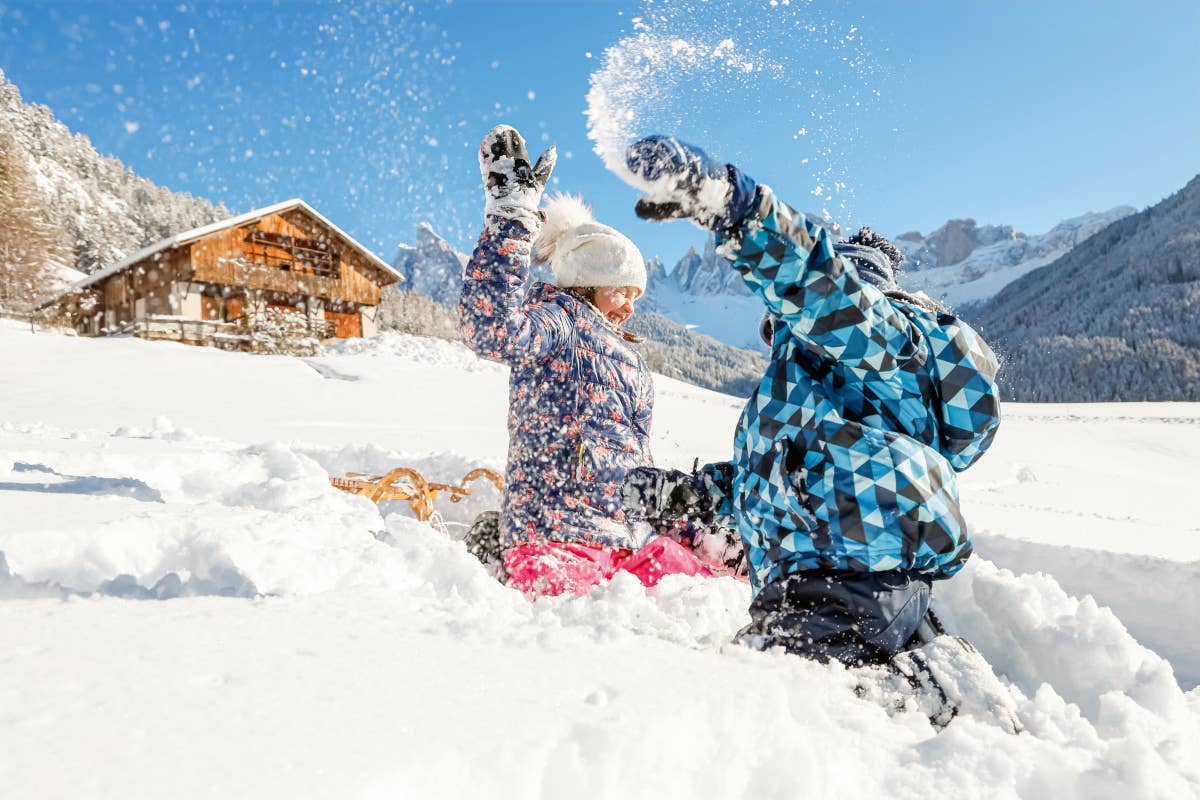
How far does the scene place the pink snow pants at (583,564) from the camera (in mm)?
2664

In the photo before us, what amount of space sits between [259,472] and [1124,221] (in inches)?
5325

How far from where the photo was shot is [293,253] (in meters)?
28.2

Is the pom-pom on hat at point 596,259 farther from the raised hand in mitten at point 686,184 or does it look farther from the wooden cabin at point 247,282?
the wooden cabin at point 247,282

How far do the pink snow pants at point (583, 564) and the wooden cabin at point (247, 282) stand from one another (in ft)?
72.1

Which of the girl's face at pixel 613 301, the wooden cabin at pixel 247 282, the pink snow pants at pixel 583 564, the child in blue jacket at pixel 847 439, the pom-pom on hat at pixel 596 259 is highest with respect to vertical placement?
the wooden cabin at pixel 247 282

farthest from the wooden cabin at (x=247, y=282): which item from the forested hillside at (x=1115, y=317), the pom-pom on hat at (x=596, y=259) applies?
the forested hillside at (x=1115, y=317)

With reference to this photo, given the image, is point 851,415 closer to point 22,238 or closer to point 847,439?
point 847,439

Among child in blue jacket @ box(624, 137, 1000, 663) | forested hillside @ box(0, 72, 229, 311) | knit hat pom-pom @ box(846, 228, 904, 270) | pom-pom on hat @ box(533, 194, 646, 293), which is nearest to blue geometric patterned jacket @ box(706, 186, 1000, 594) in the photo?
child in blue jacket @ box(624, 137, 1000, 663)

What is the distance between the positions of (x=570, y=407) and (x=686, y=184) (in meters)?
1.70

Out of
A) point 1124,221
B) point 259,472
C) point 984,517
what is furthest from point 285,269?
point 1124,221

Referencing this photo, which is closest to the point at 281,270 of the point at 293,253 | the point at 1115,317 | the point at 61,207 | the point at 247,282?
the point at 293,253

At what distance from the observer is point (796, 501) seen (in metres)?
1.74

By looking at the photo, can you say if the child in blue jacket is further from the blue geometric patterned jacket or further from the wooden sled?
the wooden sled

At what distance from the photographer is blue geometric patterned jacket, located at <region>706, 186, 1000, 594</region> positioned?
159cm
